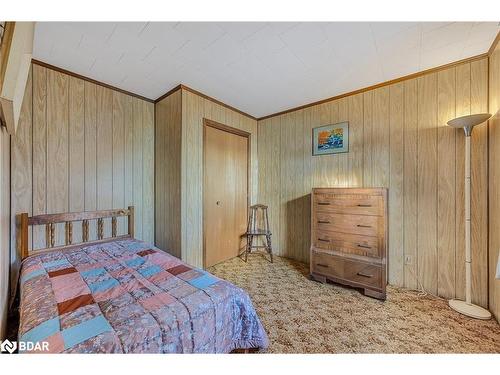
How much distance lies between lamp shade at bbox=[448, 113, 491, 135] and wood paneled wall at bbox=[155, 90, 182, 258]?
2.84m

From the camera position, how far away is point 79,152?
7.54 ft

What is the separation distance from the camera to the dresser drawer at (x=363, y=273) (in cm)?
207

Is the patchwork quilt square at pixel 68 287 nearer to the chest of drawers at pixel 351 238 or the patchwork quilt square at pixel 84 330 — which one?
the patchwork quilt square at pixel 84 330

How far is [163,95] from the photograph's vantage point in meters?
2.79

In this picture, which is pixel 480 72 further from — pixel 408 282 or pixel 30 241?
pixel 30 241

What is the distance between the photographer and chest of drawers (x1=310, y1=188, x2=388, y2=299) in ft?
6.78

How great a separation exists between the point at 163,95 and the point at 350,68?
2357 millimetres

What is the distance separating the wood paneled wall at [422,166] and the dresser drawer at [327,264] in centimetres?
65

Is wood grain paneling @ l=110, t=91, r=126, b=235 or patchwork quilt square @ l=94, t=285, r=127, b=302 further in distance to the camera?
wood grain paneling @ l=110, t=91, r=126, b=235

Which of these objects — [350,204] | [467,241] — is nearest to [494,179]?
[467,241]

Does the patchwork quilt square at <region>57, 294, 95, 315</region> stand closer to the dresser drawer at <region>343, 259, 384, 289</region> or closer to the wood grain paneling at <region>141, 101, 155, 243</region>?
the wood grain paneling at <region>141, 101, 155, 243</region>

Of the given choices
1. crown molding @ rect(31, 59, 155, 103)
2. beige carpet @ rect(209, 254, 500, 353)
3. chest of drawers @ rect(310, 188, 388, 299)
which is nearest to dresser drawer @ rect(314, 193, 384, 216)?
chest of drawers @ rect(310, 188, 388, 299)

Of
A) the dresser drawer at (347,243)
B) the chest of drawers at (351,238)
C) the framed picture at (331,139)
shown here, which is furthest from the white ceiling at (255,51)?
the dresser drawer at (347,243)

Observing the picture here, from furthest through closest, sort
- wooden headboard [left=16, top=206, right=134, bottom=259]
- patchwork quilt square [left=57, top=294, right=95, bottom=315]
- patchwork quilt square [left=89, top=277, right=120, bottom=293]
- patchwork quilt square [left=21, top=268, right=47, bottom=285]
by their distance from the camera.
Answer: wooden headboard [left=16, top=206, right=134, bottom=259] < patchwork quilt square [left=21, top=268, right=47, bottom=285] < patchwork quilt square [left=89, top=277, right=120, bottom=293] < patchwork quilt square [left=57, top=294, right=95, bottom=315]
